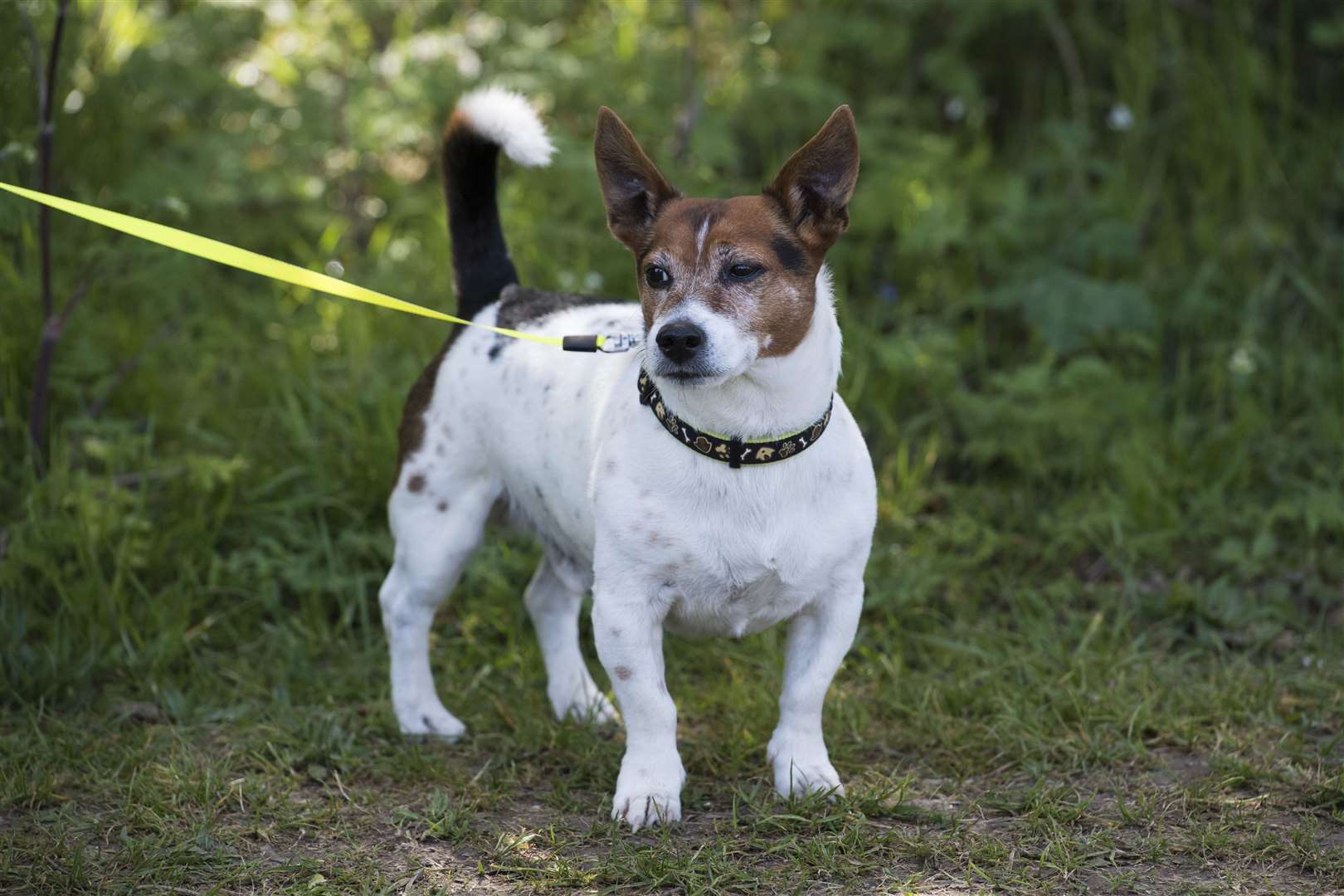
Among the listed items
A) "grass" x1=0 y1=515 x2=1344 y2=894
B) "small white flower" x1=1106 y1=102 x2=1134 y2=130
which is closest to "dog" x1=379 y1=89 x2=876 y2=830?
"grass" x1=0 y1=515 x2=1344 y2=894

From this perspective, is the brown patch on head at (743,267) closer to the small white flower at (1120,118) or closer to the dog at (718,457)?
the dog at (718,457)

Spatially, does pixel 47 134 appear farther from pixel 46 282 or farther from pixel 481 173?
pixel 481 173

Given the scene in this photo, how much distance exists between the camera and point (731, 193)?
557 cm

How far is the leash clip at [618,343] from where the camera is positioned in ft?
10.6

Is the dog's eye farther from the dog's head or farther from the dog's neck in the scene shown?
the dog's neck

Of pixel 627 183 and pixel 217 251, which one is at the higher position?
pixel 627 183

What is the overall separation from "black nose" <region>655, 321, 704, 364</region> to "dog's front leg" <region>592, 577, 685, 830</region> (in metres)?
0.56

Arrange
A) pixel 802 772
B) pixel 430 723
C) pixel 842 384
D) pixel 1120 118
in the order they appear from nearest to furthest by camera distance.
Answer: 1. pixel 802 772
2. pixel 430 723
3. pixel 842 384
4. pixel 1120 118

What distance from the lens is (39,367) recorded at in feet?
14.0

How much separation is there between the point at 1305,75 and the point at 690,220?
436 centimetres

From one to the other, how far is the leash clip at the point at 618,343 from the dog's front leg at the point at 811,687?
75 cm

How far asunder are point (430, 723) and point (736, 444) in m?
1.33

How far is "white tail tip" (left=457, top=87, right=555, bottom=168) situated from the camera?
11.5ft

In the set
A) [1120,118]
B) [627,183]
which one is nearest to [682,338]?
[627,183]
